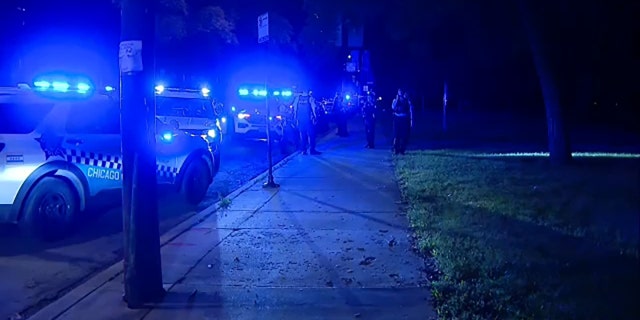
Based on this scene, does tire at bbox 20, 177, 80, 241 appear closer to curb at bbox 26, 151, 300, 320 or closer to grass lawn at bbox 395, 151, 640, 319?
curb at bbox 26, 151, 300, 320

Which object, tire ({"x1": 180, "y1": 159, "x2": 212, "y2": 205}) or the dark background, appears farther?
the dark background

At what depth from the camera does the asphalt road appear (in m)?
6.43

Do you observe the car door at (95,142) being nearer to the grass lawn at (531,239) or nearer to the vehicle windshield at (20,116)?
the vehicle windshield at (20,116)

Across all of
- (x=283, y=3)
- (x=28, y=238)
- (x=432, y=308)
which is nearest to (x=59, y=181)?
(x=28, y=238)

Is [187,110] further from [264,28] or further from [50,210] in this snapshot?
[50,210]

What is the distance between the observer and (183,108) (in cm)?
1661

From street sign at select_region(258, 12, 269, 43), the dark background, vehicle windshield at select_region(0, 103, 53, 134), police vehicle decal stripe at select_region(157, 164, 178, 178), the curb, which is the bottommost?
the curb

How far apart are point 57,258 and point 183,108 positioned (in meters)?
9.07

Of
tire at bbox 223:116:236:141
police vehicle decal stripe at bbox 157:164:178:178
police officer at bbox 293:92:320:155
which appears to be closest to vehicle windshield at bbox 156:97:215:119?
police officer at bbox 293:92:320:155

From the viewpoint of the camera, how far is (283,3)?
30219mm

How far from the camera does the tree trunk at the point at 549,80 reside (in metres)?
14.9

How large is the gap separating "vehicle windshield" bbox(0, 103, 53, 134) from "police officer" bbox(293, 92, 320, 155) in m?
10.8

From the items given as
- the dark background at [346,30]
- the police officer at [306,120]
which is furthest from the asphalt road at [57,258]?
the dark background at [346,30]

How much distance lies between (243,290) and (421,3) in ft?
38.4
